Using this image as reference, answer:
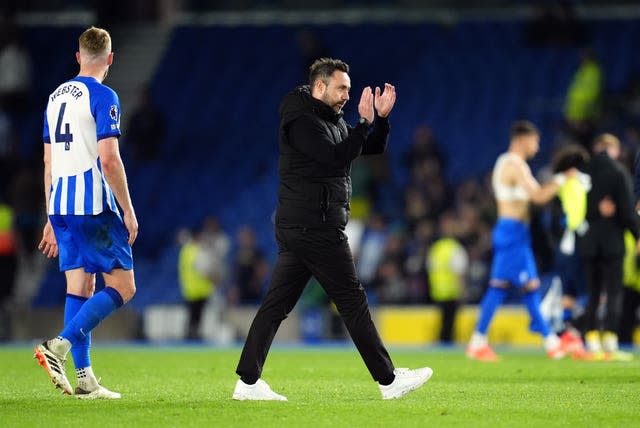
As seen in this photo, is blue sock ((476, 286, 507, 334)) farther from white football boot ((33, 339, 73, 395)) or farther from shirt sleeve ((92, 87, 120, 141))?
white football boot ((33, 339, 73, 395))

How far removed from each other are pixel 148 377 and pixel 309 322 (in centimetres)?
1121

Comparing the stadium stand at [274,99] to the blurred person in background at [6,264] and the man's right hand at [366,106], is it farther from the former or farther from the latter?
the man's right hand at [366,106]

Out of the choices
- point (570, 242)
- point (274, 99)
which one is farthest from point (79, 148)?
point (274, 99)

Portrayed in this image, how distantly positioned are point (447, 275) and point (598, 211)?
20.5ft

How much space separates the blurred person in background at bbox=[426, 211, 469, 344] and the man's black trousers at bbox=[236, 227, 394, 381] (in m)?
12.1

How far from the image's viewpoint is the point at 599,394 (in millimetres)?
10703

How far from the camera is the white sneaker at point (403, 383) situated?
985cm

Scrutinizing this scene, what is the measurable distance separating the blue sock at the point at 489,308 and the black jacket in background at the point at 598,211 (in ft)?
3.52

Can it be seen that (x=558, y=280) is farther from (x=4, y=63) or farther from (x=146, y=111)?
(x=4, y=63)

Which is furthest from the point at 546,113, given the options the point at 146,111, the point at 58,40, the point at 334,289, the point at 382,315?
the point at 334,289

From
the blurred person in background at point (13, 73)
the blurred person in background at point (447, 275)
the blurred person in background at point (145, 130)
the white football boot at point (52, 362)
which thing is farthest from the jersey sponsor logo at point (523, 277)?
the blurred person in background at point (13, 73)

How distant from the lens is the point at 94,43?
9.81 metres

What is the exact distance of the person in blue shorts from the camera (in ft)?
31.8

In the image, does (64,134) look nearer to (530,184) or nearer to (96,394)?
(96,394)
